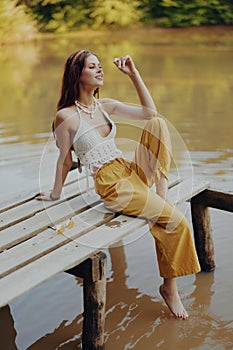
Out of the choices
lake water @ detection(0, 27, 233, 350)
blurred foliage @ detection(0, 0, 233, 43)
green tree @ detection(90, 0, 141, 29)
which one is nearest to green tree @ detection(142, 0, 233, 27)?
blurred foliage @ detection(0, 0, 233, 43)

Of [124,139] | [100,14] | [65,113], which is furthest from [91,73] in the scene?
[100,14]

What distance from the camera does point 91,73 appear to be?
276 centimetres

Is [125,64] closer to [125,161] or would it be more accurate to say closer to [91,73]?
[91,73]

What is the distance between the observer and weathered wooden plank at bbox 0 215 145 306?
2037 millimetres

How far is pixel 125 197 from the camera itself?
2670mm

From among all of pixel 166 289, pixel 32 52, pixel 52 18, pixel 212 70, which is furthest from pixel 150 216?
pixel 52 18

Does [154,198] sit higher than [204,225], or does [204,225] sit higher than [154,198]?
[154,198]

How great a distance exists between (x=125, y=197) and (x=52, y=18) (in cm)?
1380

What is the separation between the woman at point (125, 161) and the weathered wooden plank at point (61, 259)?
0.12m

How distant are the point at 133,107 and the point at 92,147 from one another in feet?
1.04

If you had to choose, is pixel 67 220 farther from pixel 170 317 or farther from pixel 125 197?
pixel 170 317

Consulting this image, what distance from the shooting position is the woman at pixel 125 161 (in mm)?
2609

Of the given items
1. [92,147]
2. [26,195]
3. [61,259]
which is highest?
[92,147]

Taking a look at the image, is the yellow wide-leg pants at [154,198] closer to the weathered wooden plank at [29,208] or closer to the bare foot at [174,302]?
the bare foot at [174,302]
